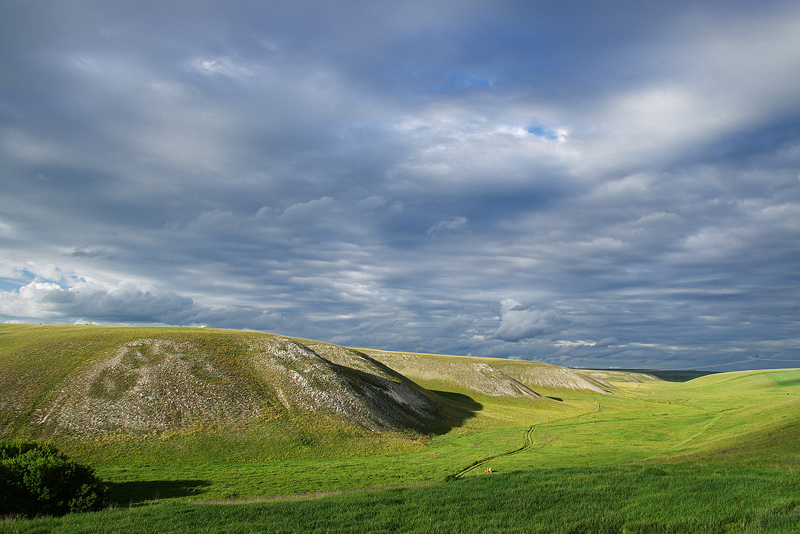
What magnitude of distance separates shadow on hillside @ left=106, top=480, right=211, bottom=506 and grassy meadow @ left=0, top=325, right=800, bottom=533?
0.19m

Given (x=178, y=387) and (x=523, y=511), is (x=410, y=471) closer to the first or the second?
(x=523, y=511)

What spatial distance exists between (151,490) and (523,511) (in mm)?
32700

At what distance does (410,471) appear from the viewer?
4422 centimetres

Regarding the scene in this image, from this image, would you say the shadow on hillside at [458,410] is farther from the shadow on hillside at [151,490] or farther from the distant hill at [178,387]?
the shadow on hillside at [151,490]

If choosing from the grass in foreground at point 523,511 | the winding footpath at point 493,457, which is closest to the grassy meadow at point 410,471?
the grass in foreground at point 523,511

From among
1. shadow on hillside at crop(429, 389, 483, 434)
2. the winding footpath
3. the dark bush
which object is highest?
the dark bush

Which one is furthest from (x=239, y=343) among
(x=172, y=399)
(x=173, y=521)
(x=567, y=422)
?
(x=567, y=422)

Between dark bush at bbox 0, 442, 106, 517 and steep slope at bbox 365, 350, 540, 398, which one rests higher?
dark bush at bbox 0, 442, 106, 517

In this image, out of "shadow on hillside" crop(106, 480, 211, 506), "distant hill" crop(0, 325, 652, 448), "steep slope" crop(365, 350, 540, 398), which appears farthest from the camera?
"steep slope" crop(365, 350, 540, 398)

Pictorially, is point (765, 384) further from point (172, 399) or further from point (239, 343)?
point (172, 399)

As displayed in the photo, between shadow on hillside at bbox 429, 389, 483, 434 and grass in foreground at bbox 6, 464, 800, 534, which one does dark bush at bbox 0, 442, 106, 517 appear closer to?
grass in foreground at bbox 6, 464, 800, 534

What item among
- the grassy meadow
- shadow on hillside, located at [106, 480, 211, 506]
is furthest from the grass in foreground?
shadow on hillside, located at [106, 480, 211, 506]

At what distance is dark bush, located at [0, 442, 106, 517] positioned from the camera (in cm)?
2733

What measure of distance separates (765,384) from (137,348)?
760 ft
